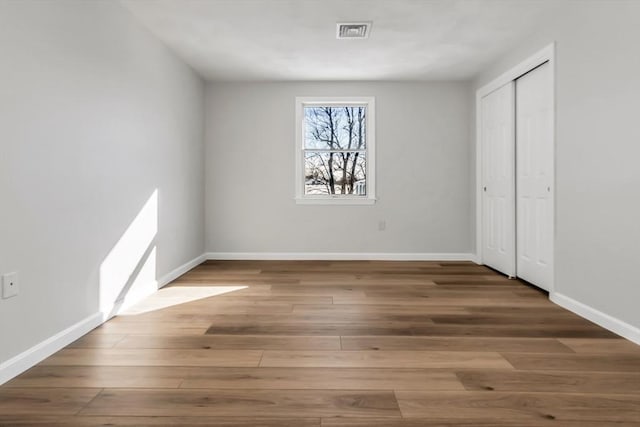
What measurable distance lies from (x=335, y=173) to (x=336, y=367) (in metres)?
3.67

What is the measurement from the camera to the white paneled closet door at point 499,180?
4211mm

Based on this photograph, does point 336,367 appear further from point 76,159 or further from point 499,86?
point 499,86

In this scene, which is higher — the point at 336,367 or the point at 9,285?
the point at 9,285

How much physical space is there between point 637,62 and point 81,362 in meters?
3.46

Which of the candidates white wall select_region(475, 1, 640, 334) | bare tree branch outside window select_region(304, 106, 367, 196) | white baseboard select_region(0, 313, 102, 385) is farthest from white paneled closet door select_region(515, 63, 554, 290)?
white baseboard select_region(0, 313, 102, 385)

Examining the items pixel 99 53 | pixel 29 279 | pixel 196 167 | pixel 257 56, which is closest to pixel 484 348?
pixel 29 279

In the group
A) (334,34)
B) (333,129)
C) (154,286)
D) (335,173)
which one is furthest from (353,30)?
(154,286)

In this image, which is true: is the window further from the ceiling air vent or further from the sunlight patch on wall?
the sunlight patch on wall

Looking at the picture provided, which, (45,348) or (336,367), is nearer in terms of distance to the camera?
(336,367)

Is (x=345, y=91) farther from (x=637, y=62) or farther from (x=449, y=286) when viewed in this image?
(x=637, y=62)

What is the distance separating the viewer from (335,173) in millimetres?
5488

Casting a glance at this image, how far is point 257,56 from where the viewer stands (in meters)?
4.34

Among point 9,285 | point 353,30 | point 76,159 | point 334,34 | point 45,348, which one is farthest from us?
point 334,34

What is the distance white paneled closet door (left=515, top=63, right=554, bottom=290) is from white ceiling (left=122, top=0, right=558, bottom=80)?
0.53 meters
